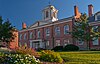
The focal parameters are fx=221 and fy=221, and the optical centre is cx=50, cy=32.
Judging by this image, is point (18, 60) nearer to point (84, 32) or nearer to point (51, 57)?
point (51, 57)

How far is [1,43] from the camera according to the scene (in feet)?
120

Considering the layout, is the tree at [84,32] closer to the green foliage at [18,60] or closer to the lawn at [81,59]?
the lawn at [81,59]

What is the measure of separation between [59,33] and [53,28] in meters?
2.45

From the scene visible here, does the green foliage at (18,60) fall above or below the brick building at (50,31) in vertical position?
below

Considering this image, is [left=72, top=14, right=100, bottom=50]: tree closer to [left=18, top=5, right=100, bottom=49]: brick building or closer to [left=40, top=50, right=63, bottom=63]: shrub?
[left=18, top=5, right=100, bottom=49]: brick building

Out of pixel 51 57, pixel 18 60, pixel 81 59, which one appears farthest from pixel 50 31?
pixel 18 60

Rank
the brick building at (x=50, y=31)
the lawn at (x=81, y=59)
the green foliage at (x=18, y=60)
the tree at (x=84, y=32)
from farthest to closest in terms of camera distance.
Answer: the brick building at (x=50, y=31), the tree at (x=84, y=32), the lawn at (x=81, y=59), the green foliage at (x=18, y=60)

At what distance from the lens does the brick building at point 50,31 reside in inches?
1971

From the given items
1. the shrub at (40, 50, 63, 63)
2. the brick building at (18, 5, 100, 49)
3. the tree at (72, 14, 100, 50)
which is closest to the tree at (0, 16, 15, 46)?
the tree at (72, 14, 100, 50)

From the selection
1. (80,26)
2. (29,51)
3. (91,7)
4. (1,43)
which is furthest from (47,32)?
(29,51)

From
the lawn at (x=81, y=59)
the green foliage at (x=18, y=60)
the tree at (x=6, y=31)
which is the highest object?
the tree at (x=6, y=31)

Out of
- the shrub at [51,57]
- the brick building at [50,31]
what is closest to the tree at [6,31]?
the brick building at [50,31]

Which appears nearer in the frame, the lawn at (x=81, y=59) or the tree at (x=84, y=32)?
the lawn at (x=81, y=59)

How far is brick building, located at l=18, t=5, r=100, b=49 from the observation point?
164 ft
